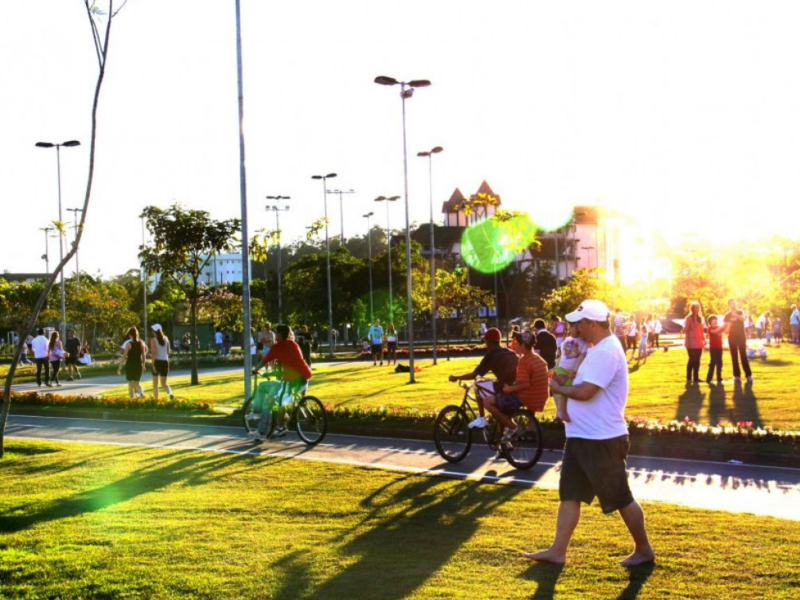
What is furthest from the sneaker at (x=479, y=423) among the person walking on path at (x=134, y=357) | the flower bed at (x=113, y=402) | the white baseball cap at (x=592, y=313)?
the person walking on path at (x=134, y=357)

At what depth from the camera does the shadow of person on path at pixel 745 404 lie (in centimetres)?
1526

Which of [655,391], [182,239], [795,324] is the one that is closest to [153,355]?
[182,239]

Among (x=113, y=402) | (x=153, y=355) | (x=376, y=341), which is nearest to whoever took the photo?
(x=113, y=402)

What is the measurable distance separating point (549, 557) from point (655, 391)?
1505 centimetres

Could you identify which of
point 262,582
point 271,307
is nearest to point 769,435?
point 262,582

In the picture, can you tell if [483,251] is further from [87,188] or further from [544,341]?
[87,188]

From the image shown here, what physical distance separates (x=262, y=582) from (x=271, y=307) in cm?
7006

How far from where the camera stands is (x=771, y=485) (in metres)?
10.2

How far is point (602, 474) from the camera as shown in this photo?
6.34 m

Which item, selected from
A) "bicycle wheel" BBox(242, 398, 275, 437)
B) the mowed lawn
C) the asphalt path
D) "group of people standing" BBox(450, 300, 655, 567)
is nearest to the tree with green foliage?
the mowed lawn

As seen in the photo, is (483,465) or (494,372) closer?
(494,372)

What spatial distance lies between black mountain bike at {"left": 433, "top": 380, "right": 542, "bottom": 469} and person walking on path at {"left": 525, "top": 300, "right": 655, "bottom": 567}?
489 centimetres

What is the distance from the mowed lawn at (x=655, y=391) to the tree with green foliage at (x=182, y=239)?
11.9ft

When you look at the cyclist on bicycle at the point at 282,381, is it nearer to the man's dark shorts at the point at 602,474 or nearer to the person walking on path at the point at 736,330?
the man's dark shorts at the point at 602,474
